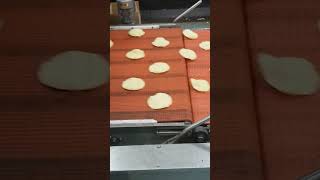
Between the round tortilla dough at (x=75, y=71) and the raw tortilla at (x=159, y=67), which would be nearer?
the round tortilla dough at (x=75, y=71)

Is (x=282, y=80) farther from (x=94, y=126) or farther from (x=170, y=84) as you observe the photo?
(x=170, y=84)

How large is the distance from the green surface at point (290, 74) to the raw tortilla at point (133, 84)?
1068 millimetres

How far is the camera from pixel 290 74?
0.39 metres

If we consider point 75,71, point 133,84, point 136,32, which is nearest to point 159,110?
point 133,84

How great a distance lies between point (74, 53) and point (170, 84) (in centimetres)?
111

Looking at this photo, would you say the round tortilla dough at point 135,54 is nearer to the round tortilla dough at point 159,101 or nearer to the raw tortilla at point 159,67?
the raw tortilla at point 159,67

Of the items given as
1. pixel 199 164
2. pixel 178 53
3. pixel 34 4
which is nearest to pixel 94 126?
pixel 34 4

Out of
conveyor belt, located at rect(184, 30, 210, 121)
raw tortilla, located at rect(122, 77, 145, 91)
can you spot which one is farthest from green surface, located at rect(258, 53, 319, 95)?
raw tortilla, located at rect(122, 77, 145, 91)

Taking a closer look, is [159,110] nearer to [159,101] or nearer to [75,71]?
[159,101]

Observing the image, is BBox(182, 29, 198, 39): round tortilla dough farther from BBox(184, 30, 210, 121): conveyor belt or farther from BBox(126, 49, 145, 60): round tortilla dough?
BBox(126, 49, 145, 60): round tortilla dough

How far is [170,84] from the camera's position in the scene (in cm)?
148

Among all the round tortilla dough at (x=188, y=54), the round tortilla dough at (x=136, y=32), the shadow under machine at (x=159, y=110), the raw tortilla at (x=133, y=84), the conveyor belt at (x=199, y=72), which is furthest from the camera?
the round tortilla dough at (x=136, y=32)

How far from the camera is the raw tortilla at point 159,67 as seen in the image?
1.53 meters

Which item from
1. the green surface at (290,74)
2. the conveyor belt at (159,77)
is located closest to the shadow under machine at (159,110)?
the conveyor belt at (159,77)
